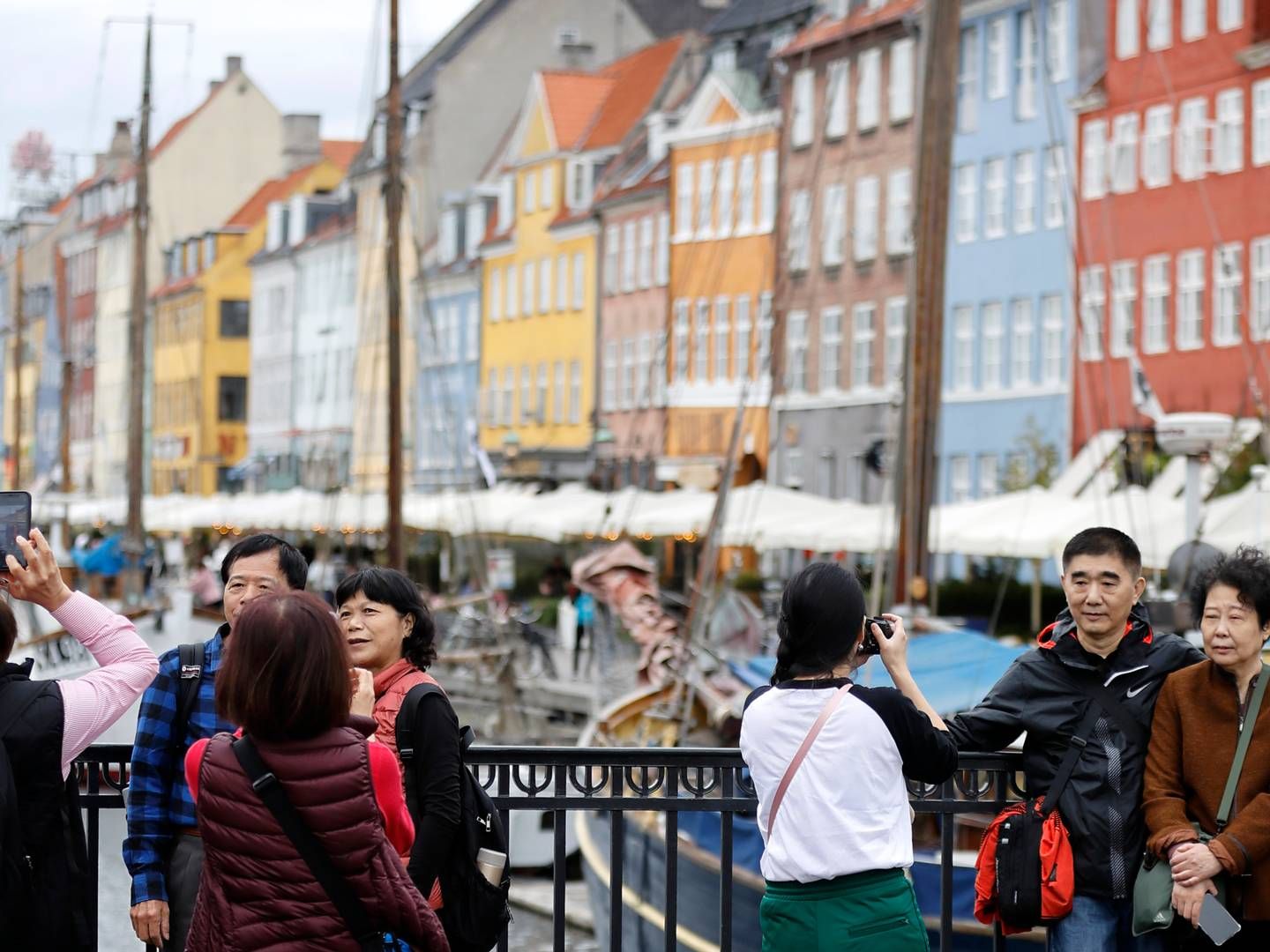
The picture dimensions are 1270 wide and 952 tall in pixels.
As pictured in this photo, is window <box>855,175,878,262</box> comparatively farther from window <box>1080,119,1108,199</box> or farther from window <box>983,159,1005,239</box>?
window <box>1080,119,1108,199</box>

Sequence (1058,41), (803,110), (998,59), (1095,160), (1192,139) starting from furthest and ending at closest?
(803,110) < (998,59) < (1058,41) < (1095,160) < (1192,139)

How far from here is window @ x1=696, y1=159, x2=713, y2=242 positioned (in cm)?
5465

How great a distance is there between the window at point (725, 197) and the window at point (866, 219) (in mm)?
4535

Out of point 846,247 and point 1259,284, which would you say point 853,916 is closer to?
point 1259,284

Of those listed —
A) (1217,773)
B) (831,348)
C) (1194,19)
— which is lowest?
(1217,773)

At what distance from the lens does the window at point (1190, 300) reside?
38600mm

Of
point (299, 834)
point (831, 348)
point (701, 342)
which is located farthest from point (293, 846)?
point (701, 342)

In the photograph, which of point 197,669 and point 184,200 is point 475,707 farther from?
point 184,200

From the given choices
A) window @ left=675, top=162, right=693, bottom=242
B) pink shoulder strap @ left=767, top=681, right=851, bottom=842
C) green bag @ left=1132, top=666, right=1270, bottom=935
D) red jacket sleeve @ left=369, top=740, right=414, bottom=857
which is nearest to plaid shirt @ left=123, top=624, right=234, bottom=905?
red jacket sleeve @ left=369, top=740, right=414, bottom=857

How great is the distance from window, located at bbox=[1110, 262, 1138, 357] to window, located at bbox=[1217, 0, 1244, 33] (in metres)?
4.50

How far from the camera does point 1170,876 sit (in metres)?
4.84

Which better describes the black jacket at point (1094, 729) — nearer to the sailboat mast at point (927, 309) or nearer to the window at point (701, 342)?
the sailboat mast at point (927, 309)

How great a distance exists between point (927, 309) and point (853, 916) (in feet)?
47.0

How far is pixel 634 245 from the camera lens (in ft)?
192
